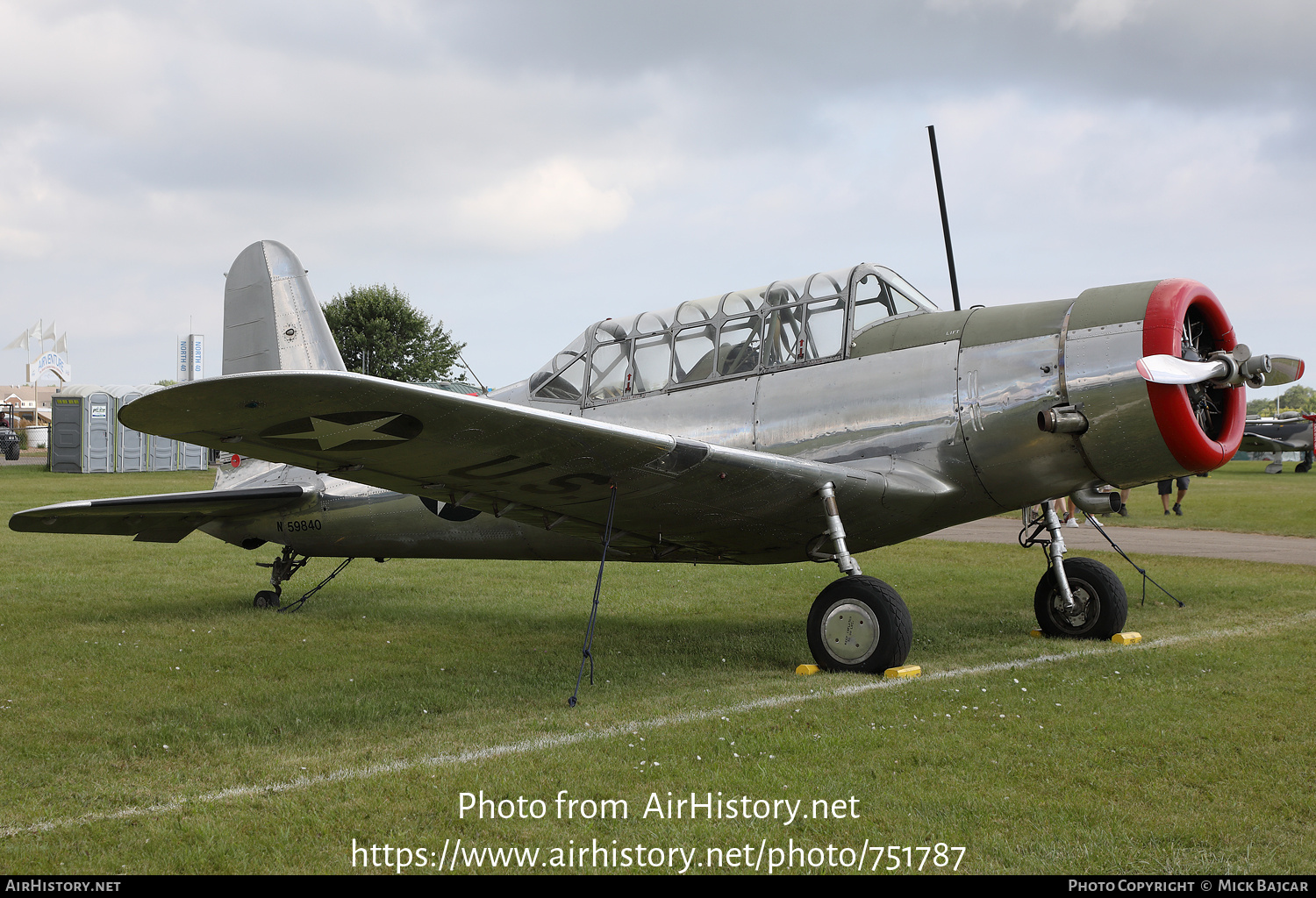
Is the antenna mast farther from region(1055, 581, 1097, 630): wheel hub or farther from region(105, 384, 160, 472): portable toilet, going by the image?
region(105, 384, 160, 472): portable toilet

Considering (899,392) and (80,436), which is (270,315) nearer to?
(899,392)

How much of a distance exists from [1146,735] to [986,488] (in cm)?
213

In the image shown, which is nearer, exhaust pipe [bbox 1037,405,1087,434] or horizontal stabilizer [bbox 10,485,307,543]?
exhaust pipe [bbox 1037,405,1087,434]

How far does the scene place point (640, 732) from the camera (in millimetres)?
4465

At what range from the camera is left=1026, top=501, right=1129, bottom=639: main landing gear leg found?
694 centimetres

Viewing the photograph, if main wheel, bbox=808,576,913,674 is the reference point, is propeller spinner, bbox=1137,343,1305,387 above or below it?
above

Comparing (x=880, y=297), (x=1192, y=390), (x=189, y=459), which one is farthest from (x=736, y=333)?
(x=189, y=459)

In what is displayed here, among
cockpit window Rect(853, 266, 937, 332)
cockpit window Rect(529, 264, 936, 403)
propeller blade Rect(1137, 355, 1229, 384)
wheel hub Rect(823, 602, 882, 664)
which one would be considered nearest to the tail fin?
cockpit window Rect(529, 264, 936, 403)

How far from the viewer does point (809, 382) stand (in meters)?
6.52

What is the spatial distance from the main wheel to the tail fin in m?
5.42

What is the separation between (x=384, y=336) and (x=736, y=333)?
141 ft

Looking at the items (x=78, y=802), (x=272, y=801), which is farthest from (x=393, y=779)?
(x=78, y=802)

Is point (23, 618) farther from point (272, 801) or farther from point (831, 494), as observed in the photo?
point (831, 494)

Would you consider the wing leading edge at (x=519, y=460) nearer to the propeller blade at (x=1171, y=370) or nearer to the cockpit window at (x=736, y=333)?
the cockpit window at (x=736, y=333)
